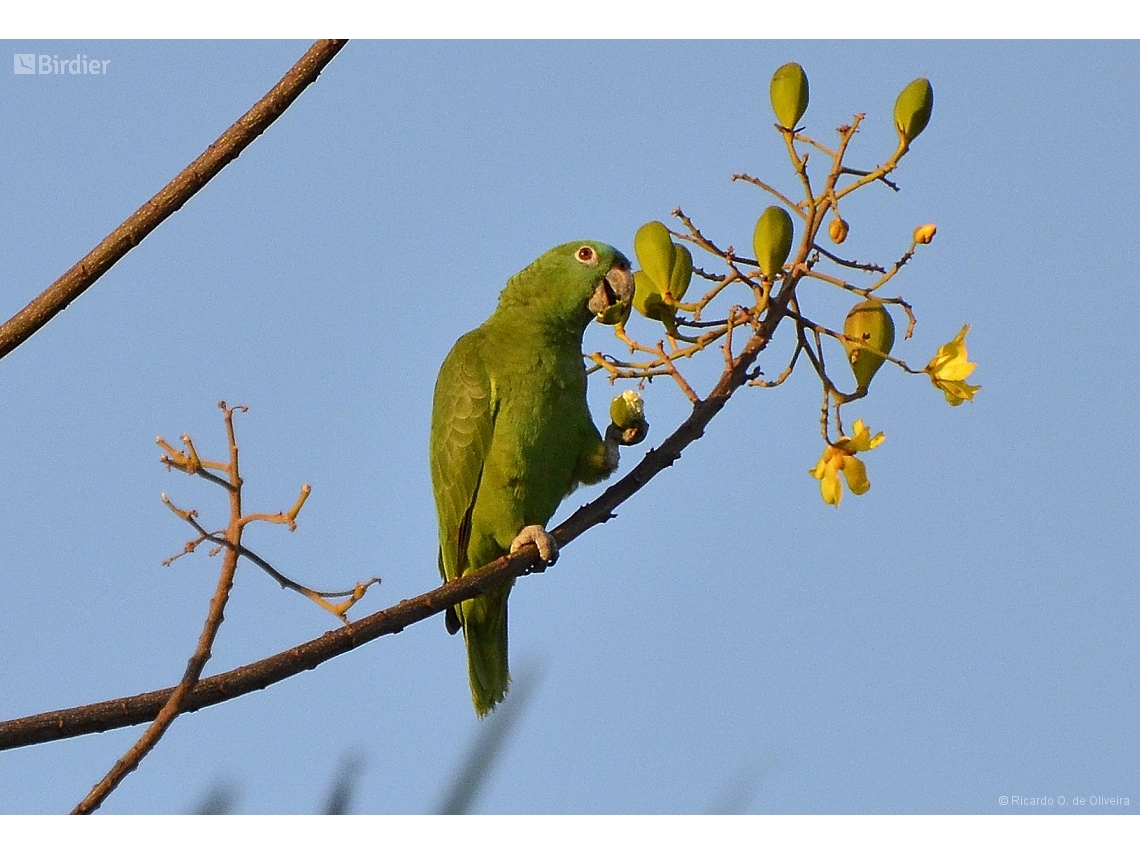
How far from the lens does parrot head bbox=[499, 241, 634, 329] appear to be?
14.4 feet

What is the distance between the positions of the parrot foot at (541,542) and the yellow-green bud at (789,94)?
1.42m

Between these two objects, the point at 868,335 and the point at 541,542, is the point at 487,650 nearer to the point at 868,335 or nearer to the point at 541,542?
the point at 541,542

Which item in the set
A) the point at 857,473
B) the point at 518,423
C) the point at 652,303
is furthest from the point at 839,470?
the point at 518,423

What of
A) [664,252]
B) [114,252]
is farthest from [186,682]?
[664,252]

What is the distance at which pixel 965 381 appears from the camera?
9.57 ft

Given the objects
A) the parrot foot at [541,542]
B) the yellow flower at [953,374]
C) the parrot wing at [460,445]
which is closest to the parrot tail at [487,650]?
the parrot wing at [460,445]

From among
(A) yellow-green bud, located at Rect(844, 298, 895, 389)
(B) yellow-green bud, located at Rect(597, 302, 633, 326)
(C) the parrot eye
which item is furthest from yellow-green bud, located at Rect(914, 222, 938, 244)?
(C) the parrot eye

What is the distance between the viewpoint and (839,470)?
9.70 feet

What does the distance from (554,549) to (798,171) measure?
152cm

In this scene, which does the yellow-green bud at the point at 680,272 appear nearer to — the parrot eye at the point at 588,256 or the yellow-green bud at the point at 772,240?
the yellow-green bud at the point at 772,240

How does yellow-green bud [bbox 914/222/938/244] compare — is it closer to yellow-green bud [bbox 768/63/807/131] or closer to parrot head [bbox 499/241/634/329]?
yellow-green bud [bbox 768/63/807/131]

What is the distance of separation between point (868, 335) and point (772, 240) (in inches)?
15.6

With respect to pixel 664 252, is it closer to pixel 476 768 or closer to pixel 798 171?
pixel 798 171

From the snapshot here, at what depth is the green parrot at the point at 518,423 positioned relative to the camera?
13.9 ft
